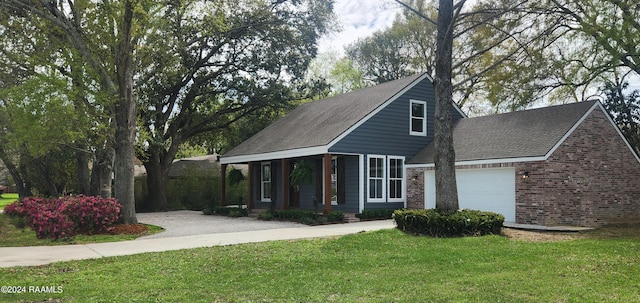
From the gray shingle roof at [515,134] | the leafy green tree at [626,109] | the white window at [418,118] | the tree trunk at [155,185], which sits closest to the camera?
the gray shingle roof at [515,134]

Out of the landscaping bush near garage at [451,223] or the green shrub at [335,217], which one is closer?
the landscaping bush near garage at [451,223]

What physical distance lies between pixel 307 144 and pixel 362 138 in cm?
204

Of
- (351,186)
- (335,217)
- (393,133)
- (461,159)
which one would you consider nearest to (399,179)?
(393,133)

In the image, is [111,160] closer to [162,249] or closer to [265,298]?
[162,249]

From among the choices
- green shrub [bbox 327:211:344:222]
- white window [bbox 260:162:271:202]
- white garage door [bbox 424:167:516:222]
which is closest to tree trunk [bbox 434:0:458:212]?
white garage door [bbox 424:167:516:222]

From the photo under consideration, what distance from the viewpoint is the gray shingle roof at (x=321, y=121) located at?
740 inches

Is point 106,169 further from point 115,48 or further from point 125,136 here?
point 115,48

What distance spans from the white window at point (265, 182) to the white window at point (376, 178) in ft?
20.6

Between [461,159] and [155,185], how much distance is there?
1610cm

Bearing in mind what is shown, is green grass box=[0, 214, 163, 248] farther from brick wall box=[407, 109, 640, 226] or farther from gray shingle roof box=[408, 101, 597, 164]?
brick wall box=[407, 109, 640, 226]

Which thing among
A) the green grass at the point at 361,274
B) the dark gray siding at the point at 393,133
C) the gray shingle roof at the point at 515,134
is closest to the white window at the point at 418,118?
the dark gray siding at the point at 393,133

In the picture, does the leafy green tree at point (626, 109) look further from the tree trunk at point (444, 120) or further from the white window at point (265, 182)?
the white window at point (265, 182)

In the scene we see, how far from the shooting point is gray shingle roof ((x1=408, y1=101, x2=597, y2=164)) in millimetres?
15062

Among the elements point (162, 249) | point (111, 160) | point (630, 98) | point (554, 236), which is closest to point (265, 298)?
point (162, 249)
